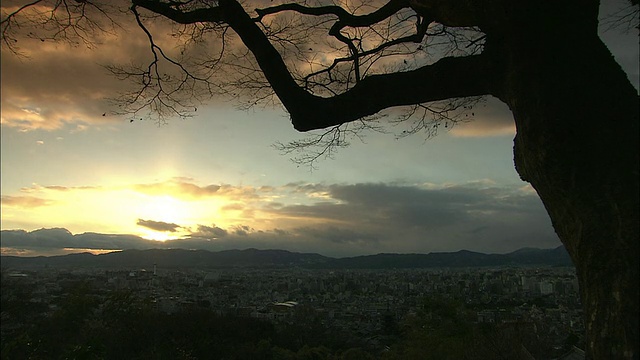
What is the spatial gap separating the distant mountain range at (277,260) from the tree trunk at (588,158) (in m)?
46.2

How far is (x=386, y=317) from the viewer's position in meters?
22.5

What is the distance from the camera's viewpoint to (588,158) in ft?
6.13

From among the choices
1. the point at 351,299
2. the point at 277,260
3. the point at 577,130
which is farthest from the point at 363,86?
the point at 277,260

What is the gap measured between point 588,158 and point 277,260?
235 ft

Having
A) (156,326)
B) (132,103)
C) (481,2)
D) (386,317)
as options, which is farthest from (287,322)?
(481,2)

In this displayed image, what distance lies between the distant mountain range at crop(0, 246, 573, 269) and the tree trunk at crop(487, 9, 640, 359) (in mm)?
46182

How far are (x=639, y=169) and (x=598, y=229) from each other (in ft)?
0.86

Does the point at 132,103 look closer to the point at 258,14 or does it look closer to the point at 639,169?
the point at 258,14

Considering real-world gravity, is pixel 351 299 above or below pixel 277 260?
below

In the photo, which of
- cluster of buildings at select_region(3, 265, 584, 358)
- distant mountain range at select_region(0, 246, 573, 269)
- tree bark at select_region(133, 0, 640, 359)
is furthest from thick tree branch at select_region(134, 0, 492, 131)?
distant mountain range at select_region(0, 246, 573, 269)

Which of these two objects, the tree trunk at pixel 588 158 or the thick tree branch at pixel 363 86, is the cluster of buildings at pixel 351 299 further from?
the tree trunk at pixel 588 158

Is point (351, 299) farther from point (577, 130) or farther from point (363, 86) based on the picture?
point (577, 130)

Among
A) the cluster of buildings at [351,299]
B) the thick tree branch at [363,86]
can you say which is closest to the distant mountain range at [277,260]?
the cluster of buildings at [351,299]

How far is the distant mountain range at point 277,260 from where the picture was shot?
155 feet
